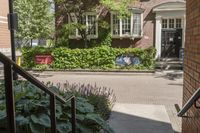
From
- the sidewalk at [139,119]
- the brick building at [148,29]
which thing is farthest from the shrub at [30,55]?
the sidewalk at [139,119]

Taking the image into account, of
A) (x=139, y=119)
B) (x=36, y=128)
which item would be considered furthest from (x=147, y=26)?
(x=36, y=128)

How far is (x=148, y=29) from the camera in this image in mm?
22297

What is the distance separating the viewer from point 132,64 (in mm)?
18984

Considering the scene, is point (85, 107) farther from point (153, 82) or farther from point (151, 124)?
point (153, 82)

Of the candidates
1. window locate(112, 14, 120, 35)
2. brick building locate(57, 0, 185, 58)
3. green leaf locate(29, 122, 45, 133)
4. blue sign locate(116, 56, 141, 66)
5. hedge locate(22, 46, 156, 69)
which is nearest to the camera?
green leaf locate(29, 122, 45, 133)

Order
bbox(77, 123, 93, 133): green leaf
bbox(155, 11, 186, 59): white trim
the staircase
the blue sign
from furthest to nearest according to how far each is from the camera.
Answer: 1. bbox(155, 11, 186, 59): white trim
2. the staircase
3. the blue sign
4. bbox(77, 123, 93, 133): green leaf

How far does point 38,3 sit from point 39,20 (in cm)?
159

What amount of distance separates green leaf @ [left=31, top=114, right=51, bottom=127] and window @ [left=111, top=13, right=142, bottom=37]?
62.2ft

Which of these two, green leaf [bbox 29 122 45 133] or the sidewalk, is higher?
green leaf [bbox 29 122 45 133]

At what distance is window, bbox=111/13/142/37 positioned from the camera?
2228cm

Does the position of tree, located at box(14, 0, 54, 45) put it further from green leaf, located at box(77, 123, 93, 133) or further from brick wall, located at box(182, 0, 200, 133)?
green leaf, located at box(77, 123, 93, 133)

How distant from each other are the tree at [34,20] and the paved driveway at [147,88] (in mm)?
10367

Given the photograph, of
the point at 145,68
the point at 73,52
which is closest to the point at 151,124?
the point at 145,68

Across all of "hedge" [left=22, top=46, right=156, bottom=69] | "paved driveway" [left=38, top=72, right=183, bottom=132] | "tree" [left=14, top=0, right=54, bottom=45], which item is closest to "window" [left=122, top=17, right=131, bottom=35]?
"hedge" [left=22, top=46, right=156, bottom=69]
